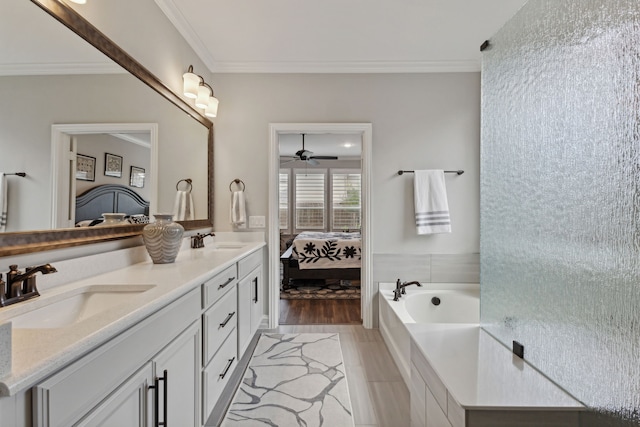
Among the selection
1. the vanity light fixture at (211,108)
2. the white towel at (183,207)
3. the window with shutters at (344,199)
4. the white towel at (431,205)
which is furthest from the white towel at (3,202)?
the window with shutters at (344,199)

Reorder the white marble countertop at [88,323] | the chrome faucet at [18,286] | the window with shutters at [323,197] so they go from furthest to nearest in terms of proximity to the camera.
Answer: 1. the window with shutters at [323,197]
2. the chrome faucet at [18,286]
3. the white marble countertop at [88,323]

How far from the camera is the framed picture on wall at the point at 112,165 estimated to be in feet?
5.14

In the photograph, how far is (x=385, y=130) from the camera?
298cm

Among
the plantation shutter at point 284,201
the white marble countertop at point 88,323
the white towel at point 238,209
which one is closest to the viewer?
the white marble countertop at point 88,323

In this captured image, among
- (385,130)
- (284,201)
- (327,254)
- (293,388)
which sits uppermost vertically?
(385,130)

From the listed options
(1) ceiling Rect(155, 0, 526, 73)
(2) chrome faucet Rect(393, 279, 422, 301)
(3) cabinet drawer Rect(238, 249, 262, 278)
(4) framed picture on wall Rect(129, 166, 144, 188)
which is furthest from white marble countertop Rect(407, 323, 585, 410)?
(1) ceiling Rect(155, 0, 526, 73)

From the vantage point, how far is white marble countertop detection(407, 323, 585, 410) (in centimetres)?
79

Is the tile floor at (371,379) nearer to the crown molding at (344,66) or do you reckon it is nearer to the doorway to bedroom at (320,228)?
the doorway to bedroom at (320,228)

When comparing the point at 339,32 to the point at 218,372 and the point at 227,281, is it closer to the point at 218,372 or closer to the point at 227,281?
the point at 227,281

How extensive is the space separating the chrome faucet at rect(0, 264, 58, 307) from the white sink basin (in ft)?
0.16

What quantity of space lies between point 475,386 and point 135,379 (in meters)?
1.01

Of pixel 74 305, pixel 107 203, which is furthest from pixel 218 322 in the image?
pixel 107 203

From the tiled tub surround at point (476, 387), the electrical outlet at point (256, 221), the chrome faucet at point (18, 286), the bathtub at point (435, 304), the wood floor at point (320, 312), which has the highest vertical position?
the electrical outlet at point (256, 221)

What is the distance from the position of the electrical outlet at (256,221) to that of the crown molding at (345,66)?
143cm
